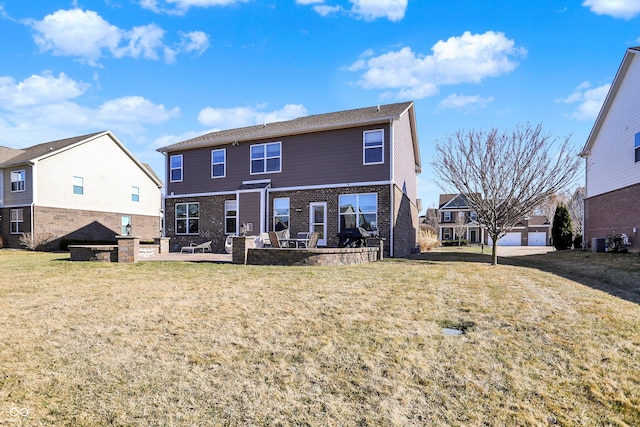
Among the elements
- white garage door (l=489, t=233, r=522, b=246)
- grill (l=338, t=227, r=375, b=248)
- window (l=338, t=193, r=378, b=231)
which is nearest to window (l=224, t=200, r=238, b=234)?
window (l=338, t=193, r=378, b=231)

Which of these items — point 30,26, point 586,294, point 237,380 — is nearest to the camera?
point 237,380

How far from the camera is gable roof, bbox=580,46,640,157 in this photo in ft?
50.4

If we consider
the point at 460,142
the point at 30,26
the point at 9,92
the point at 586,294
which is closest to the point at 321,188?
the point at 460,142

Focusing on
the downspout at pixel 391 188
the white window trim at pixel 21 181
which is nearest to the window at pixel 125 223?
the white window trim at pixel 21 181

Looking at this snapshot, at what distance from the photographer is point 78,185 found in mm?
24547

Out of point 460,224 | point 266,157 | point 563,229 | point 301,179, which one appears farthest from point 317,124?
point 460,224

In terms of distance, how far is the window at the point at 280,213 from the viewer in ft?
54.5

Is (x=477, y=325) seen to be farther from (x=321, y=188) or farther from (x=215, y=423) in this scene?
(x=321, y=188)

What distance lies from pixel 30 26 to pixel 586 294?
18.5m

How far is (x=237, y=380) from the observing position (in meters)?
3.49

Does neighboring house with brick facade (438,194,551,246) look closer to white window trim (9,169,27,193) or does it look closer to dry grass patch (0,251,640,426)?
dry grass patch (0,251,640,426)

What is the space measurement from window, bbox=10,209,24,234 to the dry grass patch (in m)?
20.8

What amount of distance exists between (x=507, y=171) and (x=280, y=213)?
10097mm

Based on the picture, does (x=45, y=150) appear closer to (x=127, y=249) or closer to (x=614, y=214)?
(x=127, y=249)
